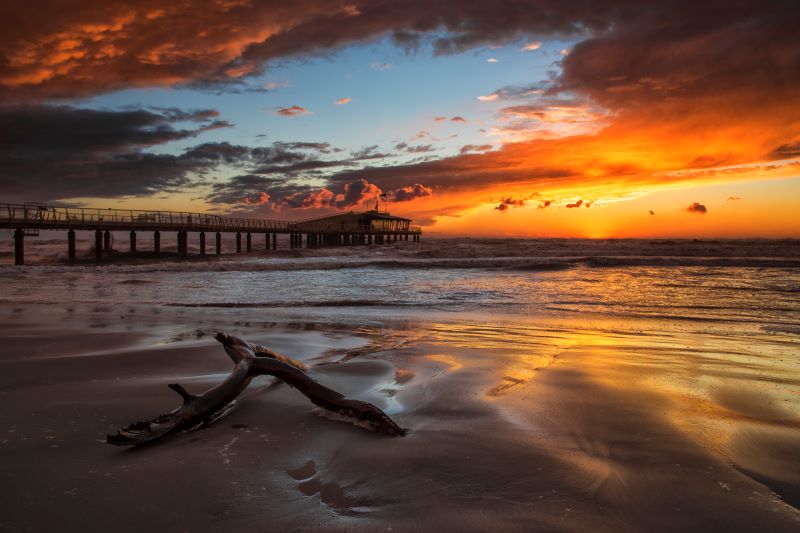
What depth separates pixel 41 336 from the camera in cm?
670

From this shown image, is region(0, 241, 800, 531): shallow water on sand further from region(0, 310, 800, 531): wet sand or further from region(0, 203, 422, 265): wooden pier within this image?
region(0, 203, 422, 265): wooden pier

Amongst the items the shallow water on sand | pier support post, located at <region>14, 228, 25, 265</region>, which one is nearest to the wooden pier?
pier support post, located at <region>14, 228, 25, 265</region>

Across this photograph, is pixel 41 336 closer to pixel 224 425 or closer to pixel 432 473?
pixel 224 425

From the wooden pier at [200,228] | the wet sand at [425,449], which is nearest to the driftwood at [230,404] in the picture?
the wet sand at [425,449]

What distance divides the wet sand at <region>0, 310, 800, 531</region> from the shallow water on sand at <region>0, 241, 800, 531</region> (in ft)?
0.05

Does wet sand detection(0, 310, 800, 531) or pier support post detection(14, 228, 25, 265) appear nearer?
wet sand detection(0, 310, 800, 531)

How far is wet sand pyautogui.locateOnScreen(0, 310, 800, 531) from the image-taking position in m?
2.26

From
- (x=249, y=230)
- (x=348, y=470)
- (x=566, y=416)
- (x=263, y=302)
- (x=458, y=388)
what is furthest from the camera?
(x=249, y=230)

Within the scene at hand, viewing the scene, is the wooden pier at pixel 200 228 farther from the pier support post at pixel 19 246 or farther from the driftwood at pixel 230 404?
the driftwood at pixel 230 404

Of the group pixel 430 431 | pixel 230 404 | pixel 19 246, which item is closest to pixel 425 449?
pixel 430 431

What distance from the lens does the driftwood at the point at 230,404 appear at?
3.05 m

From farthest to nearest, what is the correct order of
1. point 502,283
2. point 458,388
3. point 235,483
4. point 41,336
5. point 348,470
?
point 502,283 → point 41,336 → point 458,388 → point 348,470 → point 235,483

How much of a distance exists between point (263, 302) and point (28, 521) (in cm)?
1008

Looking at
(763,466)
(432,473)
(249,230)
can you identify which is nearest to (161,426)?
(432,473)
